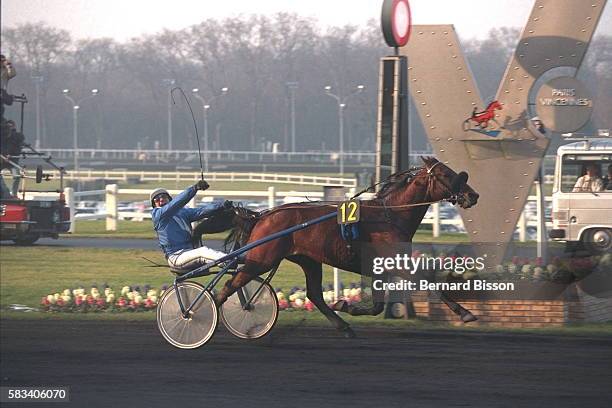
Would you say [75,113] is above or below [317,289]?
above

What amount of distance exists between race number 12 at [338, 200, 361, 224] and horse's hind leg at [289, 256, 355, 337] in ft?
2.17

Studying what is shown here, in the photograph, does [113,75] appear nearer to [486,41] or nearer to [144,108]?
[144,108]

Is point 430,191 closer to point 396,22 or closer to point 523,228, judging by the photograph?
point 396,22

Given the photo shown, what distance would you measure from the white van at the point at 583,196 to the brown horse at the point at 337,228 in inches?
307

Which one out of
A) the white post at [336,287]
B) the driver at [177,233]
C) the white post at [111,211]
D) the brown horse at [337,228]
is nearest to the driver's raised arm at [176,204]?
the driver at [177,233]

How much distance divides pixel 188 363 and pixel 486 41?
6.98m

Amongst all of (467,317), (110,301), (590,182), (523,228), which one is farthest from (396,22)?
(523,228)

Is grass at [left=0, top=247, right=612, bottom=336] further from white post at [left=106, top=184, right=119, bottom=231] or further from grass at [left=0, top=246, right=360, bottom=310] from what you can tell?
white post at [left=106, top=184, right=119, bottom=231]

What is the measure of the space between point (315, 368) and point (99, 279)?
8372 mm

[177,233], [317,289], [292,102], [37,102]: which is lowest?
[317,289]

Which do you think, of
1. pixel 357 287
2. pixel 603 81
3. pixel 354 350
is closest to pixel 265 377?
pixel 354 350

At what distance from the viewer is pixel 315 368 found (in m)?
8.65

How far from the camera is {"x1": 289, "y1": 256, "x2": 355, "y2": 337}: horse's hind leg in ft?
33.7

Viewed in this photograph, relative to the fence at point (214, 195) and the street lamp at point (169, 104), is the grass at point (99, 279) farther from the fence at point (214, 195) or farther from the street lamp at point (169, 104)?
the fence at point (214, 195)
